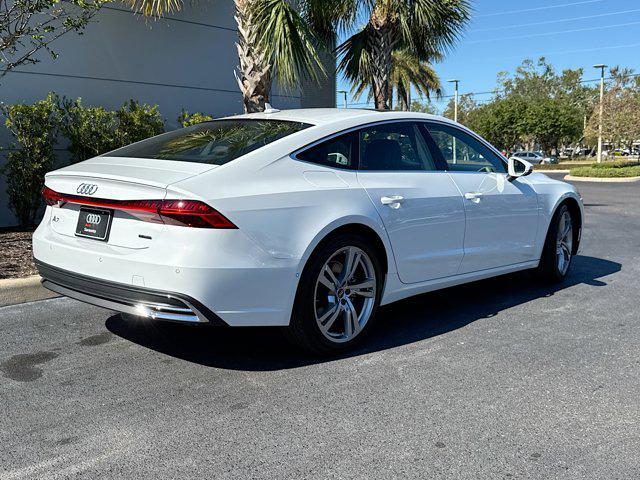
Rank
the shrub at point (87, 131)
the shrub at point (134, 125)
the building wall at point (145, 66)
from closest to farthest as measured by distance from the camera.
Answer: the shrub at point (87, 131)
the shrub at point (134, 125)
the building wall at point (145, 66)

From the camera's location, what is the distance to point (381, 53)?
45.2 ft

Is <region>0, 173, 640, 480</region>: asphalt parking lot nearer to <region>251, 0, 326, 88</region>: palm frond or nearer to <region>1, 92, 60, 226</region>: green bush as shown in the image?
<region>1, 92, 60, 226</region>: green bush

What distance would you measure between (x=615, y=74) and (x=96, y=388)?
6437cm

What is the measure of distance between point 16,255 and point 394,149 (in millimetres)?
4337

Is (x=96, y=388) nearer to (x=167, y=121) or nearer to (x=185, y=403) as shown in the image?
(x=185, y=403)

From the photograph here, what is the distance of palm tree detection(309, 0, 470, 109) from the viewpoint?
39.9ft

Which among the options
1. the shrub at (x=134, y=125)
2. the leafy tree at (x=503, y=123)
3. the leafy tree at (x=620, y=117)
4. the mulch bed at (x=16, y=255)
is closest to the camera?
the mulch bed at (x=16, y=255)

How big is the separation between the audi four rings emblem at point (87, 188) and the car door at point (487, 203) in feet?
8.77

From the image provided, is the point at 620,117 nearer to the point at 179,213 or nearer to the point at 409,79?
the point at 409,79

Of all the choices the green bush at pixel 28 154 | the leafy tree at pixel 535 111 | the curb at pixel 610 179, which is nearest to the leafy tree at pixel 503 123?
the leafy tree at pixel 535 111

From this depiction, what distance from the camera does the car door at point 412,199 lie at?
14.7ft

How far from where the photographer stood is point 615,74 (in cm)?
5925

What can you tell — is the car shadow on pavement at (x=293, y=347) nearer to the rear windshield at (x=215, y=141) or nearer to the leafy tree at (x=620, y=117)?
the rear windshield at (x=215, y=141)

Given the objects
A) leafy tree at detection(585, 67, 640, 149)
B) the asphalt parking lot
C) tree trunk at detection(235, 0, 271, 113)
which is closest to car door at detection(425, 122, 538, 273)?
the asphalt parking lot
